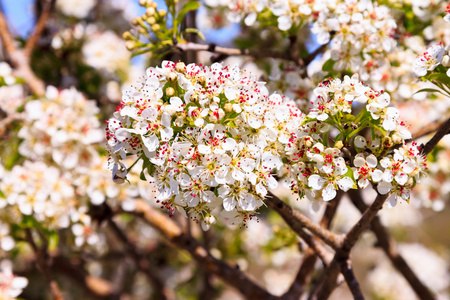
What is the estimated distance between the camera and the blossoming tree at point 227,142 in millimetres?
1648

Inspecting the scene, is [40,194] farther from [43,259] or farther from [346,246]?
[346,246]

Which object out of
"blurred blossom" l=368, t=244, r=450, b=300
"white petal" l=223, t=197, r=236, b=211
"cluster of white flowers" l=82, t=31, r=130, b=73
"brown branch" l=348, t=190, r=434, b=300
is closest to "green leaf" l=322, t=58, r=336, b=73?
"white petal" l=223, t=197, r=236, b=211

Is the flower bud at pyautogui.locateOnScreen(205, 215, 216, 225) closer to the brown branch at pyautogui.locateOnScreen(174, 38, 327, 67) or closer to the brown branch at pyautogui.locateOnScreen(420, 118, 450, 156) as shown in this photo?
the brown branch at pyautogui.locateOnScreen(420, 118, 450, 156)

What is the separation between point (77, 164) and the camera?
301 cm

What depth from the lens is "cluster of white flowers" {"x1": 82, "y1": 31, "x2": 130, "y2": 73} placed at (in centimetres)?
434

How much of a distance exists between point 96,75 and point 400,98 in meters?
2.96

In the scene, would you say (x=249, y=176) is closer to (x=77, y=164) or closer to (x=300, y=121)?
(x=300, y=121)

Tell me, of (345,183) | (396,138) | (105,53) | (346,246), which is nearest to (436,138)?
(396,138)

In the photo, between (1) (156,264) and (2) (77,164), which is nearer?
(2) (77,164)

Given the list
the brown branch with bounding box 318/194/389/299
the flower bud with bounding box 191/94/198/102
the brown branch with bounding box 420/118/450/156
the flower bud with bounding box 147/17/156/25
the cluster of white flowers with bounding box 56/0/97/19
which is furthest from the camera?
the cluster of white flowers with bounding box 56/0/97/19

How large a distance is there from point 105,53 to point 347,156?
319 cm

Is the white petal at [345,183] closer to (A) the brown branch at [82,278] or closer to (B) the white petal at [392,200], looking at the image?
(B) the white petal at [392,200]

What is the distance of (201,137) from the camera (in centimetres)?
158

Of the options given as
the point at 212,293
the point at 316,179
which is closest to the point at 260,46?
the point at 212,293
